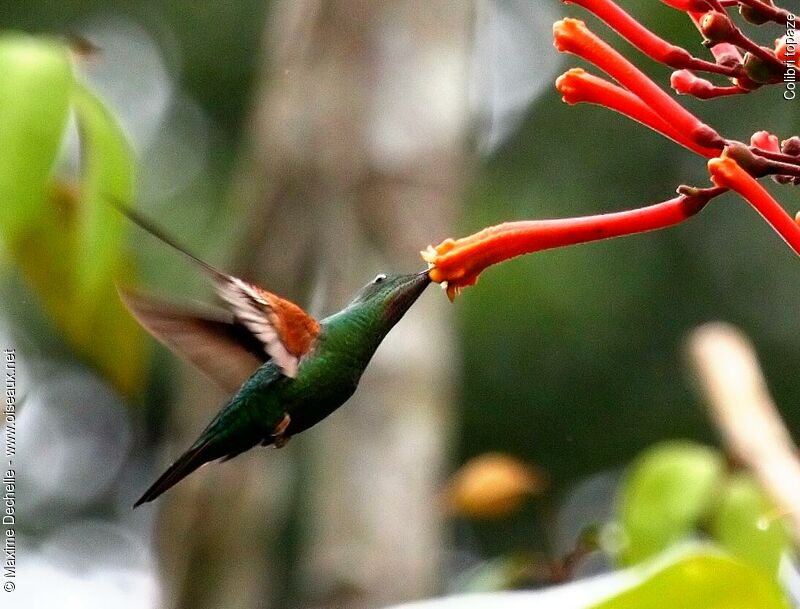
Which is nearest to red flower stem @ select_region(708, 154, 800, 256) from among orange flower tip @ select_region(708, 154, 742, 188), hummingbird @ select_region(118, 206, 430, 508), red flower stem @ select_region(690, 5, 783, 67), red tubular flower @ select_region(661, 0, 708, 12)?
orange flower tip @ select_region(708, 154, 742, 188)

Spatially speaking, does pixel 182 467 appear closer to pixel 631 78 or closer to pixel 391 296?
pixel 391 296

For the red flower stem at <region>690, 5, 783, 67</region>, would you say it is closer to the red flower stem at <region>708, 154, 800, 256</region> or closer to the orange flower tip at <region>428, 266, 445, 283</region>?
the red flower stem at <region>708, 154, 800, 256</region>

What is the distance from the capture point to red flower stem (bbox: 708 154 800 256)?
3.84 feet

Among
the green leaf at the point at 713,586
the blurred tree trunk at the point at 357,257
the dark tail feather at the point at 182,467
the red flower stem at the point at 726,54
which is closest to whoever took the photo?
the green leaf at the point at 713,586

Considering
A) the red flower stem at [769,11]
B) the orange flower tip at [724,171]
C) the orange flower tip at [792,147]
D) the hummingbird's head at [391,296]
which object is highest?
the red flower stem at [769,11]

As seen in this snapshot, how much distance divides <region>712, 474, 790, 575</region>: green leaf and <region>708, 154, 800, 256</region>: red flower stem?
1.83 ft

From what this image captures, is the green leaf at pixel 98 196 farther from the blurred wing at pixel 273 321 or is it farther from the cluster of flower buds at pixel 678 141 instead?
the cluster of flower buds at pixel 678 141

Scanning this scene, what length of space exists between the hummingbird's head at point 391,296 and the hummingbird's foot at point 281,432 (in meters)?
0.19

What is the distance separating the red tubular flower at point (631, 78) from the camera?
125 centimetres

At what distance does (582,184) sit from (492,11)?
1.26 metres

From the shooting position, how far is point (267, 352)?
1603 mm

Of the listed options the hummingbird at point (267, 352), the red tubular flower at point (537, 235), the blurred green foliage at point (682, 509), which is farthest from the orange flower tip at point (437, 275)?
the blurred green foliage at point (682, 509)

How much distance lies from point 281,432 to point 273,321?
163mm

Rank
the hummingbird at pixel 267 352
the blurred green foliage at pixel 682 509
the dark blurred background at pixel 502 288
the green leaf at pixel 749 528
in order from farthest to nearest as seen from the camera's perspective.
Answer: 1. the dark blurred background at pixel 502 288
2. the blurred green foliage at pixel 682 509
3. the green leaf at pixel 749 528
4. the hummingbird at pixel 267 352
